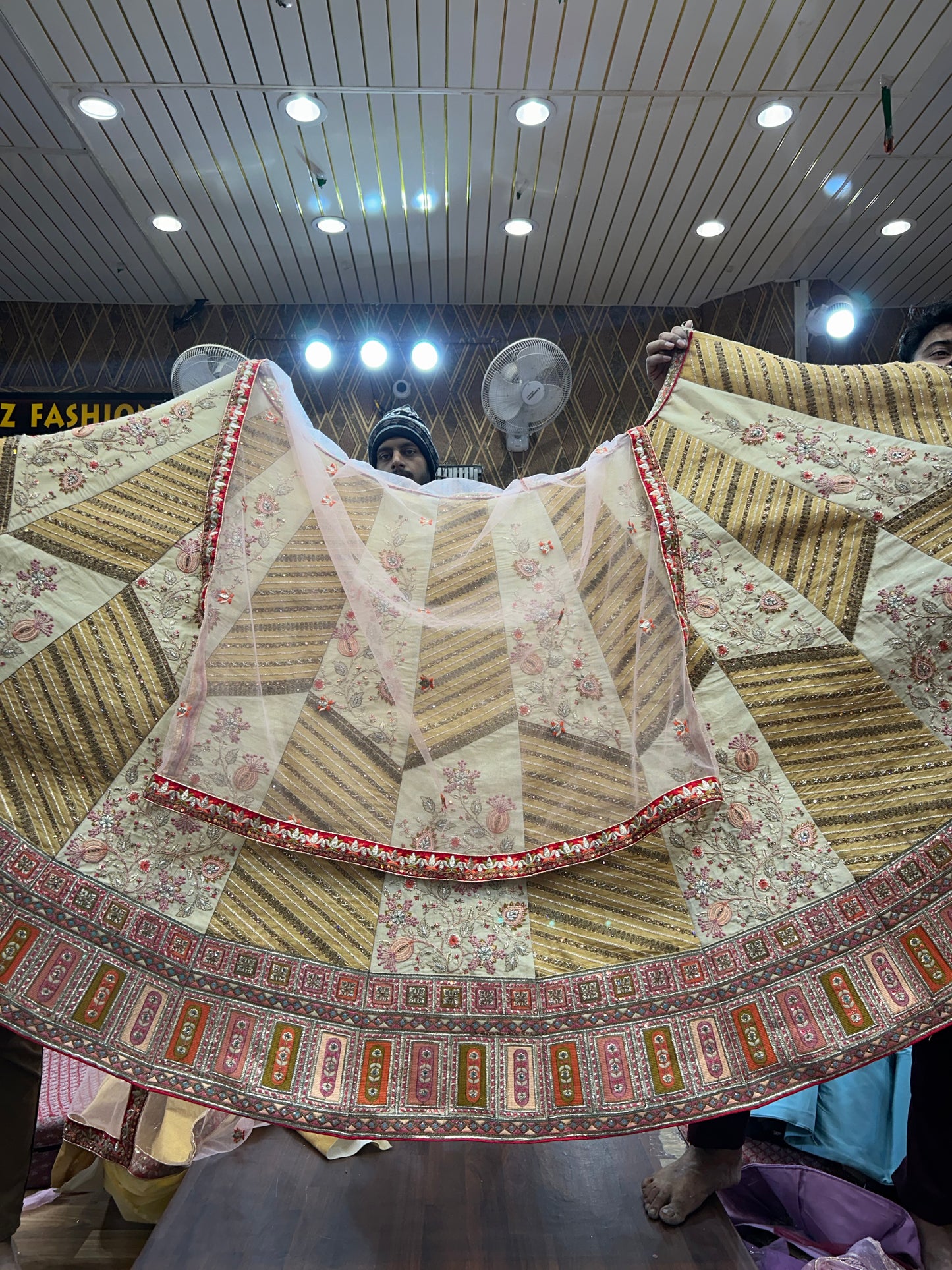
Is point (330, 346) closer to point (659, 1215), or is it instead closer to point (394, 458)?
point (394, 458)

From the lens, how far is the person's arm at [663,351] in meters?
1.61

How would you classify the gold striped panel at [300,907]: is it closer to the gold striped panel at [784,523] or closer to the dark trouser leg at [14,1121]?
the dark trouser leg at [14,1121]

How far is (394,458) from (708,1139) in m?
2.15

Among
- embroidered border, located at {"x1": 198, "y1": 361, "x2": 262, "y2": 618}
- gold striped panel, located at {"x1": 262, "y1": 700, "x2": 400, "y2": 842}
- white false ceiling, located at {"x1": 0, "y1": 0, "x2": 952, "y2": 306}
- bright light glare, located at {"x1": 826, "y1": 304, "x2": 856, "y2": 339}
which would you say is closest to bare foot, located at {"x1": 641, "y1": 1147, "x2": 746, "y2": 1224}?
gold striped panel, located at {"x1": 262, "y1": 700, "x2": 400, "y2": 842}

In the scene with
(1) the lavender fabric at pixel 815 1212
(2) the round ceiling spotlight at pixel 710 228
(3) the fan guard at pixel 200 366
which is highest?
(2) the round ceiling spotlight at pixel 710 228

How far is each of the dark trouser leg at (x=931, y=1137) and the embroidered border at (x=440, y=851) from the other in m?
0.57

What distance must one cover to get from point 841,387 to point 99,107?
325 cm

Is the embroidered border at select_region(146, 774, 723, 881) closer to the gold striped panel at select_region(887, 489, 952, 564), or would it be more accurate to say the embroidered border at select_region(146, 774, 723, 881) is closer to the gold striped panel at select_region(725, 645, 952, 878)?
the gold striped panel at select_region(725, 645, 952, 878)

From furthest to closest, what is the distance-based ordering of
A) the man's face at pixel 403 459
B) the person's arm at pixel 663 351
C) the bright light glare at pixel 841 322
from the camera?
1. the bright light glare at pixel 841 322
2. the man's face at pixel 403 459
3. the person's arm at pixel 663 351

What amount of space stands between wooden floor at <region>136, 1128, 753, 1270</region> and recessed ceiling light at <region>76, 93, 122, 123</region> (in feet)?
12.2

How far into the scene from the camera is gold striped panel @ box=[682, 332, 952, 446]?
1478mm

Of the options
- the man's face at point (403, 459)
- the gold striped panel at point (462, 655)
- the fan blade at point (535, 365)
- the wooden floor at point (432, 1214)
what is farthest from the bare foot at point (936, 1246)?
the fan blade at point (535, 365)

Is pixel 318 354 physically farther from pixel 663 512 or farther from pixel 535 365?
pixel 663 512

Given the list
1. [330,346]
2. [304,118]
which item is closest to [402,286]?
[330,346]
